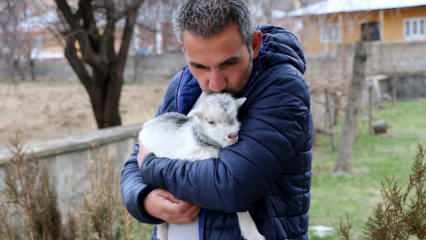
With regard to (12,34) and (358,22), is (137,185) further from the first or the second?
(12,34)

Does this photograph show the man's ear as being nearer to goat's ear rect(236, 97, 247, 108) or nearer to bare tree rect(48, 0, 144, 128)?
goat's ear rect(236, 97, 247, 108)

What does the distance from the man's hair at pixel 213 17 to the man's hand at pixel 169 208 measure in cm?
37

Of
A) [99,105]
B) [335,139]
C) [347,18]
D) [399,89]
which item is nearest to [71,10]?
[99,105]

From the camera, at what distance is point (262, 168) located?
138cm

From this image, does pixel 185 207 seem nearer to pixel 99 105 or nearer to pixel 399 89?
pixel 99 105

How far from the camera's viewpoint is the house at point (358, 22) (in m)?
5.53

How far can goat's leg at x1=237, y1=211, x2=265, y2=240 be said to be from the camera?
143 centimetres

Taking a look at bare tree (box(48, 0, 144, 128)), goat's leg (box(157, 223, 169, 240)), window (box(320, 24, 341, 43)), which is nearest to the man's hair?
goat's leg (box(157, 223, 169, 240))

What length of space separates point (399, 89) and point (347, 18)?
7.85 metres

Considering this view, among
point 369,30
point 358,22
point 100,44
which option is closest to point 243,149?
point 358,22

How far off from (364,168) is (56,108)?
7.98 meters

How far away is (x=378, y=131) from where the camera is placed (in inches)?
470

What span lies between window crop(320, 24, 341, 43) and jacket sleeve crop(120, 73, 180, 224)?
799cm

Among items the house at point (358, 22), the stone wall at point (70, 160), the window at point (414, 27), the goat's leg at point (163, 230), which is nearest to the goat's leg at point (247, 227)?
the goat's leg at point (163, 230)
